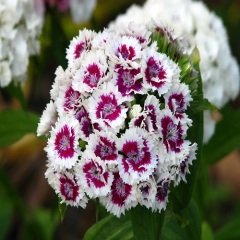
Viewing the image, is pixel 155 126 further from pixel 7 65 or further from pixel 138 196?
pixel 7 65

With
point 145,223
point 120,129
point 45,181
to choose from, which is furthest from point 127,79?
point 45,181

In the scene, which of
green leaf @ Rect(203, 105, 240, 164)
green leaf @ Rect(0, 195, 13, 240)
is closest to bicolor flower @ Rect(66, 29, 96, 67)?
green leaf @ Rect(203, 105, 240, 164)

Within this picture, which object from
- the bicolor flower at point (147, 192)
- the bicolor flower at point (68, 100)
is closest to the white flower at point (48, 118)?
the bicolor flower at point (68, 100)

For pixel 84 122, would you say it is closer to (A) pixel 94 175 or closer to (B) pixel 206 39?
(A) pixel 94 175

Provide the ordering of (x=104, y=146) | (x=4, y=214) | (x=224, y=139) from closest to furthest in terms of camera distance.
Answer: (x=104, y=146) < (x=224, y=139) < (x=4, y=214)

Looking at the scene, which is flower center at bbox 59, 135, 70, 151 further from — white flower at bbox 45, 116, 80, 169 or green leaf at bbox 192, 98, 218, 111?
green leaf at bbox 192, 98, 218, 111
